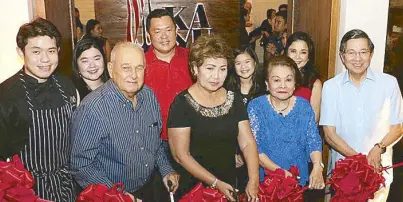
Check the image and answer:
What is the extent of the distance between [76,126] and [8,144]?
32 centimetres

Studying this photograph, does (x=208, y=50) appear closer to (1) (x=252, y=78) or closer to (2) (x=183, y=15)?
(1) (x=252, y=78)

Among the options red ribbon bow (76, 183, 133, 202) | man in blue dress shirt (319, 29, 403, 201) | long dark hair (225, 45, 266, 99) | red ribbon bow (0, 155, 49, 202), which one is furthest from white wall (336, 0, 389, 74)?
red ribbon bow (0, 155, 49, 202)

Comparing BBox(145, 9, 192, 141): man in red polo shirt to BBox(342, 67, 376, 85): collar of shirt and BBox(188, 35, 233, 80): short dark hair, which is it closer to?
BBox(188, 35, 233, 80): short dark hair

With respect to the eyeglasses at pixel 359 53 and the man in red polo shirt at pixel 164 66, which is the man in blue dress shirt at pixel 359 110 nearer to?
the eyeglasses at pixel 359 53

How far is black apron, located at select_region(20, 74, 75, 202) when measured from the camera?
7.09 ft

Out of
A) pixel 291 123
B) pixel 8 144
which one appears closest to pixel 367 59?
pixel 291 123

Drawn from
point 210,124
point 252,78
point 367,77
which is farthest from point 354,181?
point 252,78

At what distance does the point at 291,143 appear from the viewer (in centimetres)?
259

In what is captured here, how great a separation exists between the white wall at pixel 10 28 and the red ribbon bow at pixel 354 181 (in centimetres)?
209

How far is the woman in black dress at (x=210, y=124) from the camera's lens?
235 centimetres

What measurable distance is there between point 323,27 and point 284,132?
1259mm

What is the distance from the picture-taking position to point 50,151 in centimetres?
222

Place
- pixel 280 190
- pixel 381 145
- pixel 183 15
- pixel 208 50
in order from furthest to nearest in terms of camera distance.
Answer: pixel 183 15 < pixel 381 145 < pixel 208 50 < pixel 280 190

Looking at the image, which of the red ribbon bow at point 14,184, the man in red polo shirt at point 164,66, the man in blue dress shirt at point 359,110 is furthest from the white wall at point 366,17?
the red ribbon bow at point 14,184
